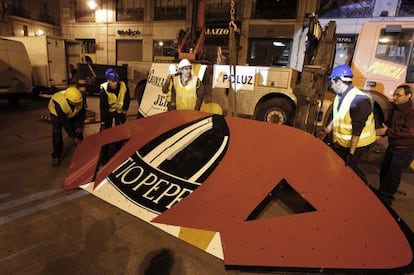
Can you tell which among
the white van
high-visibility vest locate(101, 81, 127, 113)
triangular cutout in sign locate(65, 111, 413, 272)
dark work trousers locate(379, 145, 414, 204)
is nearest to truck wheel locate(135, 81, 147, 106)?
the white van

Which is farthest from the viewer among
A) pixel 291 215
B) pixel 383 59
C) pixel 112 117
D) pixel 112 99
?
pixel 383 59

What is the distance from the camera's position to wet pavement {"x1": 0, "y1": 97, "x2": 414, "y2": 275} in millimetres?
2072

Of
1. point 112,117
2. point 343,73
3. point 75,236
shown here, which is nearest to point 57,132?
point 112,117

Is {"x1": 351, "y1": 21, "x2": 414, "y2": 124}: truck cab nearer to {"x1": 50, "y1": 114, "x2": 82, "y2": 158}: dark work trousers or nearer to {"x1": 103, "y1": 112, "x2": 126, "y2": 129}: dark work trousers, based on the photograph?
{"x1": 103, "y1": 112, "x2": 126, "y2": 129}: dark work trousers

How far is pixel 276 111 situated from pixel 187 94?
3.17 meters

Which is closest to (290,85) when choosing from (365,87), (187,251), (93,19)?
(365,87)

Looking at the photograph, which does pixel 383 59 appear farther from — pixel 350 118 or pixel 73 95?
pixel 73 95

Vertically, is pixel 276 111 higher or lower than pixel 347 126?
lower

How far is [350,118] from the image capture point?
10.1 ft

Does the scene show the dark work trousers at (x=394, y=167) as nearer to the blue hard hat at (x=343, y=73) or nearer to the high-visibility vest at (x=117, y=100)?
the blue hard hat at (x=343, y=73)

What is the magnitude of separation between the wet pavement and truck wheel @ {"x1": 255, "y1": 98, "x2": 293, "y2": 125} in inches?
127

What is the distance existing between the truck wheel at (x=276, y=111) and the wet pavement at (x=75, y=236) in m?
3.21

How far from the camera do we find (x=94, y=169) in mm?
3287

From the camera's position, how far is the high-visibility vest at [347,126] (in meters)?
3.06
